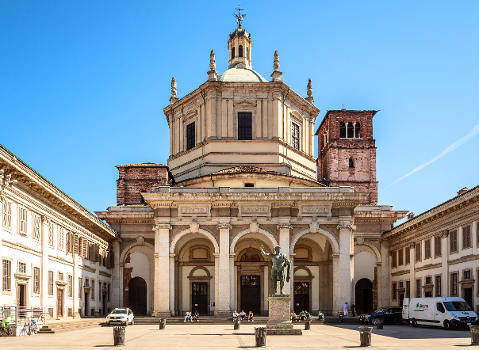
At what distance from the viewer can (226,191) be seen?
48.0 meters

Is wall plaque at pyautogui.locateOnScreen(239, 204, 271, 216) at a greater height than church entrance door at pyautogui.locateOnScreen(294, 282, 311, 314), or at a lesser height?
greater

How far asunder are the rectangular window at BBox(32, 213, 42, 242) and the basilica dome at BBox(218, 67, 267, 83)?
25.7m

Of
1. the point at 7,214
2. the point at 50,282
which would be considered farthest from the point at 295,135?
the point at 7,214

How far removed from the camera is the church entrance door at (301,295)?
5269cm

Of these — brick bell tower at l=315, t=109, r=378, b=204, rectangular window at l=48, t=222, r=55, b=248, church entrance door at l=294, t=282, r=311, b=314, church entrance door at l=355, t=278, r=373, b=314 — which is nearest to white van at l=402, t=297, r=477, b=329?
church entrance door at l=294, t=282, r=311, b=314

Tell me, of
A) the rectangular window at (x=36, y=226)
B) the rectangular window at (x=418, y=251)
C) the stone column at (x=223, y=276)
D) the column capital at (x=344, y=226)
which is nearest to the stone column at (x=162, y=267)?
the stone column at (x=223, y=276)

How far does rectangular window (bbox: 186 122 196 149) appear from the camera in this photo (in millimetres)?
57562

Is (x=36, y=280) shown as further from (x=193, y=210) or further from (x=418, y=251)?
(x=418, y=251)

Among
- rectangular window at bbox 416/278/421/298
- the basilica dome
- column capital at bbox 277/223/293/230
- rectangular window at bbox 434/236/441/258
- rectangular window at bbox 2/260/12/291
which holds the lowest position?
rectangular window at bbox 416/278/421/298

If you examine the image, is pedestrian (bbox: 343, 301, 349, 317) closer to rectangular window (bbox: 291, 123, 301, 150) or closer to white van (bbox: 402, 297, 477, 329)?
white van (bbox: 402, 297, 477, 329)

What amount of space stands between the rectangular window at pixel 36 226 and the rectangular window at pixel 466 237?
24.6 m

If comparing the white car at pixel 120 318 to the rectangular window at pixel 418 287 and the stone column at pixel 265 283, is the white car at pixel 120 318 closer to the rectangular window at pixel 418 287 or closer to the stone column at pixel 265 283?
the stone column at pixel 265 283


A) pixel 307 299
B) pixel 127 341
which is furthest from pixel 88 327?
pixel 307 299

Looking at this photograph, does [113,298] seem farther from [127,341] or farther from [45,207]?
[127,341]
